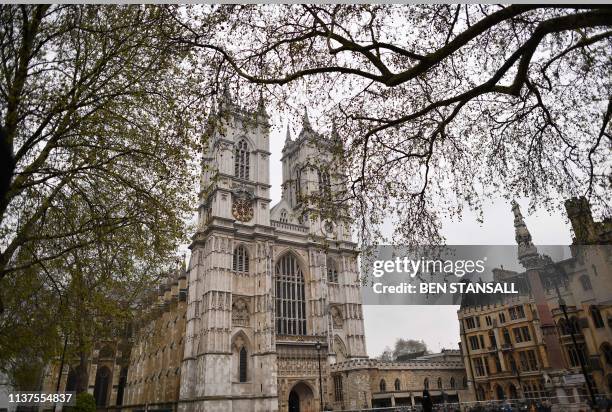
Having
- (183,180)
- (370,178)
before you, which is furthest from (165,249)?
(370,178)

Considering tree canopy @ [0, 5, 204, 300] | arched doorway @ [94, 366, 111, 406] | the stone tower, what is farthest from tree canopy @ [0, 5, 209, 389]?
arched doorway @ [94, 366, 111, 406]

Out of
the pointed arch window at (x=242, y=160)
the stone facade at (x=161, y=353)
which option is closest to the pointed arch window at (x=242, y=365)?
the stone facade at (x=161, y=353)

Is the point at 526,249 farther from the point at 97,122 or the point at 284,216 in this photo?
the point at 97,122

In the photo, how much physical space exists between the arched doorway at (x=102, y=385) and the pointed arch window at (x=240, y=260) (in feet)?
77.9

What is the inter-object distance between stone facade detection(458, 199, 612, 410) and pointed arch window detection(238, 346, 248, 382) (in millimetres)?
19440

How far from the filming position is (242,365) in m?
32.0

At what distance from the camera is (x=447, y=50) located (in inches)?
278

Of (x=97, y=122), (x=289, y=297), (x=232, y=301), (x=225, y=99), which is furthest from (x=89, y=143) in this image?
(x=289, y=297)

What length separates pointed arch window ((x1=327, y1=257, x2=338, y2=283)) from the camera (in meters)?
39.3

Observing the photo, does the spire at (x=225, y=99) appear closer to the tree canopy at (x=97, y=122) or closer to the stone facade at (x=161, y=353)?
the tree canopy at (x=97, y=122)

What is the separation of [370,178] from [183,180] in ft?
15.7

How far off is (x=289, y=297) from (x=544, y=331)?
19.7 metres

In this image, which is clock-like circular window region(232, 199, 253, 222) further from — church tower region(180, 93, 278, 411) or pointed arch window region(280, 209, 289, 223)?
pointed arch window region(280, 209, 289, 223)

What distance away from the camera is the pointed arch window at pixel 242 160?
38375mm
